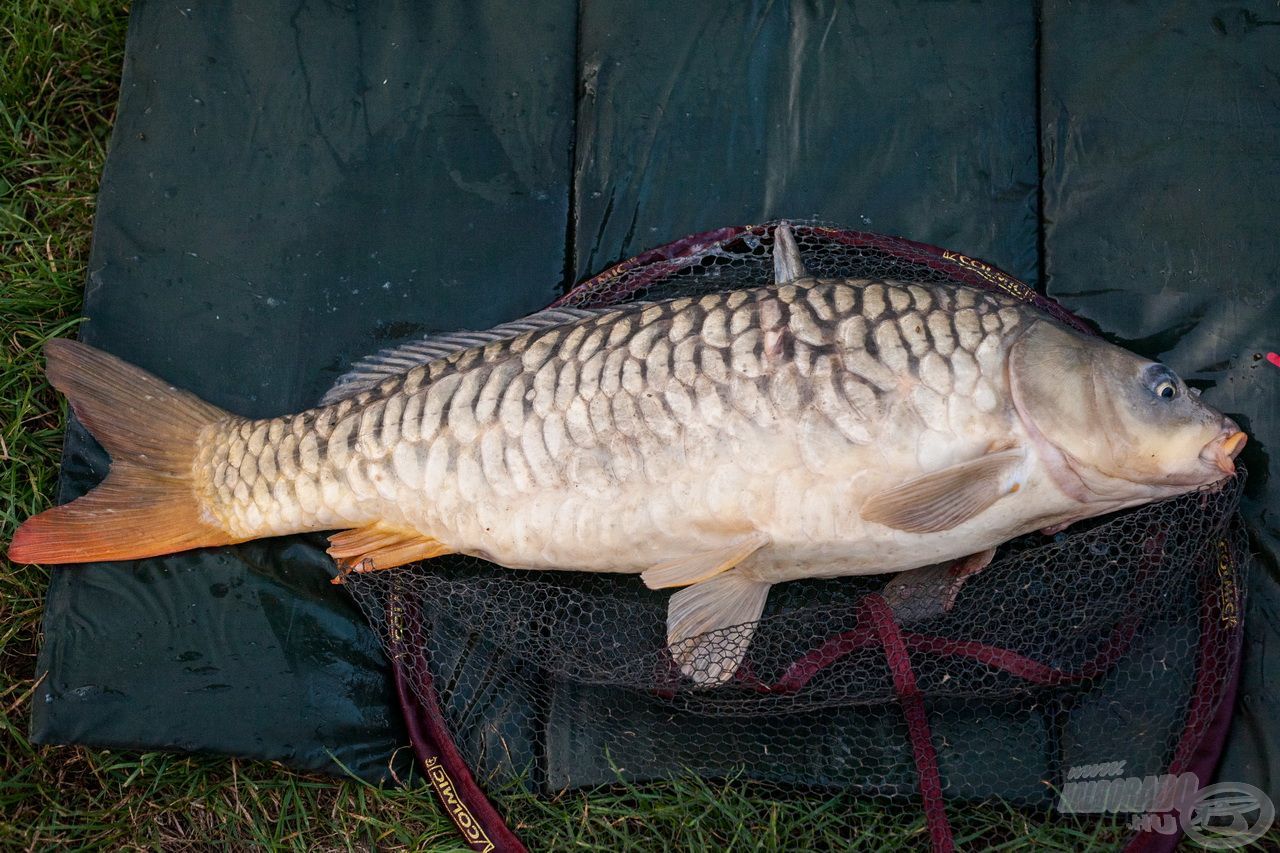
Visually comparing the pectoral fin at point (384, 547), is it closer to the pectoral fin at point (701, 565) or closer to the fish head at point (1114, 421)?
the pectoral fin at point (701, 565)

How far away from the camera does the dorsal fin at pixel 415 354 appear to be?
7.13 ft

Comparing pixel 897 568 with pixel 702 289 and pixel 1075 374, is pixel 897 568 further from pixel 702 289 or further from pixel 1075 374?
pixel 702 289

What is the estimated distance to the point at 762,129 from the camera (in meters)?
2.59

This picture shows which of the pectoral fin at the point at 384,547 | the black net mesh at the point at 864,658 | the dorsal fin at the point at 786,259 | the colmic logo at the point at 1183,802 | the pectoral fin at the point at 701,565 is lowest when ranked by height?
the colmic logo at the point at 1183,802

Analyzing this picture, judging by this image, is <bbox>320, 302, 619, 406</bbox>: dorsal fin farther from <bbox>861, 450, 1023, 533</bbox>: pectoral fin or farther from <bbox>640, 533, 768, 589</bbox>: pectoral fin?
<bbox>861, 450, 1023, 533</bbox>: pectoral fin

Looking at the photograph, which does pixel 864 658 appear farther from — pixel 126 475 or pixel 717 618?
pixel 126 475

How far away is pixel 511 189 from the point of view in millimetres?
2605

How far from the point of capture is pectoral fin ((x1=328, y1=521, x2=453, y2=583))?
2.09 metres

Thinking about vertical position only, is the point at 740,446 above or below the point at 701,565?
above

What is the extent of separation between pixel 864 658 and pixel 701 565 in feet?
1.34

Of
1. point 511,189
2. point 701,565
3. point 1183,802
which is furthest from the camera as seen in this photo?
point 511,189

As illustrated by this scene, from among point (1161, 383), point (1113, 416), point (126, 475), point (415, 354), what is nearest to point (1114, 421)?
point (1113, 416)

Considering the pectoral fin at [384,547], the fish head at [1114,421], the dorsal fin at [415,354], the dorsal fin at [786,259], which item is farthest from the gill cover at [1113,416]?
the pectoral fin at [384,547]

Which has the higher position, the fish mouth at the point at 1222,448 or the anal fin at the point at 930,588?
the fish mouth at the point at 1222,448
